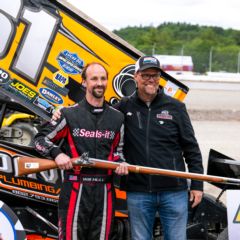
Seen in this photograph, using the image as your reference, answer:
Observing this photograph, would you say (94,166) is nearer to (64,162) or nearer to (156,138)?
(64,162)

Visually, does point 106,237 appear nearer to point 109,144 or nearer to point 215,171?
point 109,144

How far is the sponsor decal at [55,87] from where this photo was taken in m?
4.11

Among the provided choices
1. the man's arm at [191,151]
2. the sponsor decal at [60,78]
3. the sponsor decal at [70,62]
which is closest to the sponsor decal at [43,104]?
the sponsor decal at [60,78]

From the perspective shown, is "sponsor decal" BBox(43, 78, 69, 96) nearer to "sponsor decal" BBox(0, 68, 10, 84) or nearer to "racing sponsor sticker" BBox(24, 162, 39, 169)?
"sponsor decal" BBox(0, 68, 10, 84)

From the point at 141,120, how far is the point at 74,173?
61 cm

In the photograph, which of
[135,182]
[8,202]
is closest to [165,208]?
[135,182]

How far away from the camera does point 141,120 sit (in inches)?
140

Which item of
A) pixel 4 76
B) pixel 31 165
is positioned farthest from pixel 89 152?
pixel 4 76

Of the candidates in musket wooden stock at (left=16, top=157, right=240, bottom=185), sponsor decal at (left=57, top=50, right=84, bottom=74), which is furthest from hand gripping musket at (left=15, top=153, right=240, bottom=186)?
sponsor decal at (left=57, top=50, right=84, bottom=74)

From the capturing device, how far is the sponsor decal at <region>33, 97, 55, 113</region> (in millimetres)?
4117

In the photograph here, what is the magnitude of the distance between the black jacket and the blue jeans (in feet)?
0.19

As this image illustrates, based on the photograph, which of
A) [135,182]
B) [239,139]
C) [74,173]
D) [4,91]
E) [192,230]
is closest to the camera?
[74,173]

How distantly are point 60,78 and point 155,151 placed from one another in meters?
1.09

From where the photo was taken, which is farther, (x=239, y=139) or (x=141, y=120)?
(x=239, y=139)
